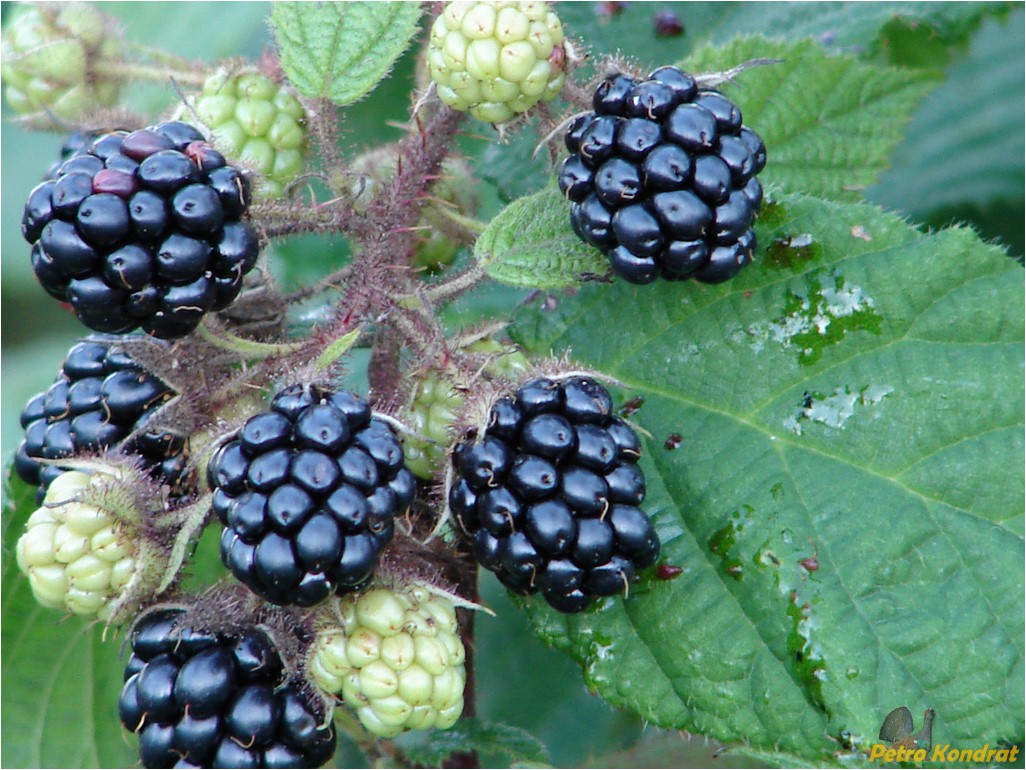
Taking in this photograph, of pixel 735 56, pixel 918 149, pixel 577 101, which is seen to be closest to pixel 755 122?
pixel 735 56

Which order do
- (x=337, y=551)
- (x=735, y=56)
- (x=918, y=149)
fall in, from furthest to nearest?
(x=918, y=149) < (x=735, y=56) < (x=337, y=551)

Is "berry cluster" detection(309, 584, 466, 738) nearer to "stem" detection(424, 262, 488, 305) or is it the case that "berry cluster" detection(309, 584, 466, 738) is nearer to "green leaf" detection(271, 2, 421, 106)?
"stem" detection(424, 262, 488, 305)

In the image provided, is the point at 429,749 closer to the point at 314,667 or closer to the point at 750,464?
the point at 314,667

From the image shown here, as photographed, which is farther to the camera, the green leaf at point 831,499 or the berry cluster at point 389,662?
the green leaf at point 831,499

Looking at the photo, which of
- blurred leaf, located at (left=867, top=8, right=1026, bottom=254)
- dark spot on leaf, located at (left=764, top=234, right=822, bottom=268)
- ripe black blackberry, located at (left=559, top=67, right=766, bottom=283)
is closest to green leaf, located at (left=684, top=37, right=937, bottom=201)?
dark spot on leaf, located at (left=764, top=234, right=822, bottom=268)

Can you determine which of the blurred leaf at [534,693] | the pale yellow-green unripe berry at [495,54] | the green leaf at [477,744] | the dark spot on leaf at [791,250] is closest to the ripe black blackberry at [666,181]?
the pale yellow-green unripe berry at [495,54]

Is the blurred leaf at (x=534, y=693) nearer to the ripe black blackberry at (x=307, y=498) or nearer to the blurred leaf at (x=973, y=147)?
the ripe black blackberry at (x=307, y=498)

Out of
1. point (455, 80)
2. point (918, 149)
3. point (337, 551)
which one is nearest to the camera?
point (337, 551)
